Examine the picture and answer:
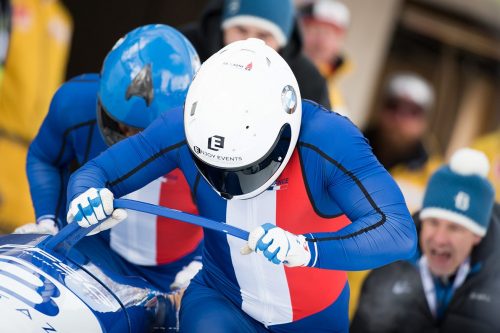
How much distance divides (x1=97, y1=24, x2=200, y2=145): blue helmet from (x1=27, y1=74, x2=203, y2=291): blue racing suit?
0.26m

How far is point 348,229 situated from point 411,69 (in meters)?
9.47

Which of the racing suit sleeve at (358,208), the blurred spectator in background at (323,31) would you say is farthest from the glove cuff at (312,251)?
the blurred spectator in background at (323,31)

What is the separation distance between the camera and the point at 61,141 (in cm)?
417

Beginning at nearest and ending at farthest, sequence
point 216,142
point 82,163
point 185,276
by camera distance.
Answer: point 216,142 → point 185,276 → point 82,163

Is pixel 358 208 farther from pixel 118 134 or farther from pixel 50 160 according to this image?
pixel 50 160

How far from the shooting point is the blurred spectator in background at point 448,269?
4637 millimetres

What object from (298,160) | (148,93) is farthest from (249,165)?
(148,93)

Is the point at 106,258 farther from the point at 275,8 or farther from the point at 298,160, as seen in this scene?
the point at 275,8

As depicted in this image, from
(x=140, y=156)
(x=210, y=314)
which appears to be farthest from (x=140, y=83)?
(x=210, y=314)

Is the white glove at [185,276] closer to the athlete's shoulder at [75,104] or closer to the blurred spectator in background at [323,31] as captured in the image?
the athlete's shoulder at [75,104]

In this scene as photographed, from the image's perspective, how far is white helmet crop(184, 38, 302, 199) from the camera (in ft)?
10.3

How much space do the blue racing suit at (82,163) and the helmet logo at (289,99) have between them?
898 millimetres

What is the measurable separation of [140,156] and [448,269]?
72.4 inches

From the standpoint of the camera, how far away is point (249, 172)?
320 cm
